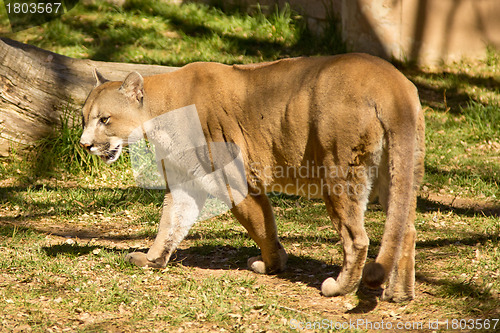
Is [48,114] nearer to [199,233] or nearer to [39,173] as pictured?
[39,173]

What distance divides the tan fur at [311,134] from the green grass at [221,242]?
287mm

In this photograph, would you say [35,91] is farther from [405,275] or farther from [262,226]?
[405,275]

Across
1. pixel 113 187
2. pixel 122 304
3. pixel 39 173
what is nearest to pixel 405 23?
pixel 113 187

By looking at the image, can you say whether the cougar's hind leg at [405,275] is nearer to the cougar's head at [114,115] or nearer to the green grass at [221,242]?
the green grass at [221,242]

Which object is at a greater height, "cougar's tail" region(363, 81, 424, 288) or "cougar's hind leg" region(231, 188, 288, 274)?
"cougar's tail" region(363, 81, 424, 288)

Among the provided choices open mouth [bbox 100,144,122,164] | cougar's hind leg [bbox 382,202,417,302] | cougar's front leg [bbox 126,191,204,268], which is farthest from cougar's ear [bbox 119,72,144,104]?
cougar's hind leg [bbox 382,202,417,302]

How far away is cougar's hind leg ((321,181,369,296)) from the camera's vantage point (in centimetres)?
382

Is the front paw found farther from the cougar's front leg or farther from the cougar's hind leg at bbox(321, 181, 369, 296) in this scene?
the cougar's hind leg at bbox(321, 181, 369, 296)

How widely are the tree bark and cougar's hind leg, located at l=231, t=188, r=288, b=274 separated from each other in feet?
10.5

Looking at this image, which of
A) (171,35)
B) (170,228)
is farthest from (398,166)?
(171,35)

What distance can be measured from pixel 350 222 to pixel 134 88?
202 cm

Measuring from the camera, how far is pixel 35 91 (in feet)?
21.4

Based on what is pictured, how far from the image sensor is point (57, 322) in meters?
3.76

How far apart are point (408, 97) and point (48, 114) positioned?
456 cm
